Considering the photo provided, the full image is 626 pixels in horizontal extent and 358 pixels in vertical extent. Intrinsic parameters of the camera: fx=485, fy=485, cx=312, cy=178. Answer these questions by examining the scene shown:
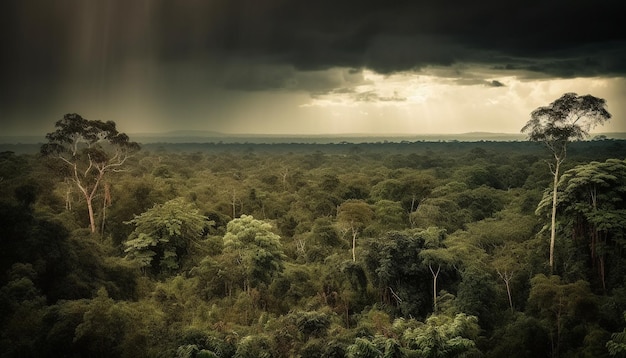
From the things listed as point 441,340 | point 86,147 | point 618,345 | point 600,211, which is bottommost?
point 441,340

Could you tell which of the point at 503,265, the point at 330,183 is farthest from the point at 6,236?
the point at 330,183

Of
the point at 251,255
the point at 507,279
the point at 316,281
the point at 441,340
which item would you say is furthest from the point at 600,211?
the point at 251,255

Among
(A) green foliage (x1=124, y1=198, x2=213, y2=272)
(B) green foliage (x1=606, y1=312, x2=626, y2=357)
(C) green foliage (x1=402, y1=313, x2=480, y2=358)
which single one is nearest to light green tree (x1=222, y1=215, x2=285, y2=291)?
(A) green foliage (x1=124, y1=198, x2=213, y2=272)

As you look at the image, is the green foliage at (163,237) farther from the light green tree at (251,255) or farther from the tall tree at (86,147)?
the tall tree at (86,147)

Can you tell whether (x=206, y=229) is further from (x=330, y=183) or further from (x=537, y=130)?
(x=537, y=130)

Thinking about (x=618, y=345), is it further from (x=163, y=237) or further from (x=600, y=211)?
(x=163, y=237)

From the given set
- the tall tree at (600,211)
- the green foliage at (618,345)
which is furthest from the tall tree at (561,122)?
the green foliage at (618,345)
